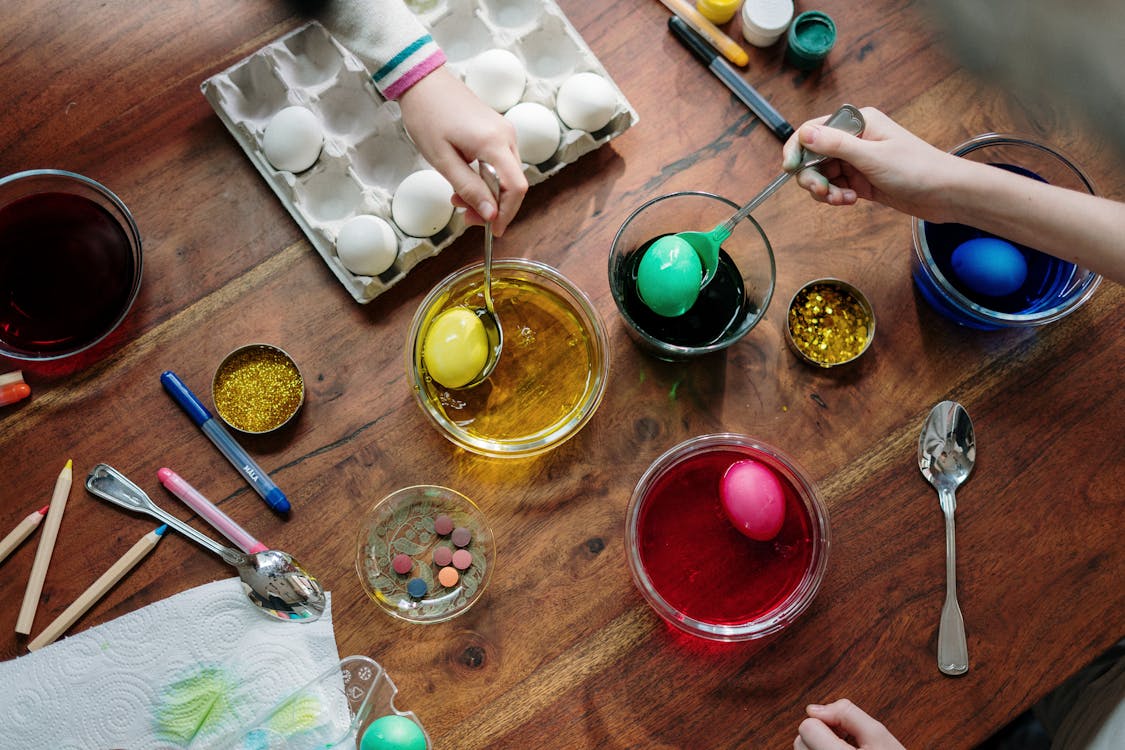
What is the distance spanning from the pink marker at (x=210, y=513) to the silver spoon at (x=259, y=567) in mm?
16

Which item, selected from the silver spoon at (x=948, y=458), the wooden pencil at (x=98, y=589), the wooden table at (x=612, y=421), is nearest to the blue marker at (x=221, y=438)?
the wooden table at (x=612, y=421)

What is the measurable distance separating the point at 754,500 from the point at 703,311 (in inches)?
9.8

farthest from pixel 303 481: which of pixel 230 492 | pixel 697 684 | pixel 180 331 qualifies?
pixel 697 684

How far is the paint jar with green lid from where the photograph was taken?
3.54ft

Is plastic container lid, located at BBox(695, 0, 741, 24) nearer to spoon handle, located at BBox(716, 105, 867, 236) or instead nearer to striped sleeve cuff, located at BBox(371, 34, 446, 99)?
spoon handle, located at BBox(716, 105, 867, 236)

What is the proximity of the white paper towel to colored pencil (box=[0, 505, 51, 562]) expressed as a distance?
0.44 ft

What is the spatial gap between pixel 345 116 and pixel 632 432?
58 centimetres

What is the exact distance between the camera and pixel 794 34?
3.59ft

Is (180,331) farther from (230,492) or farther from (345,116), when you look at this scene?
(345,116)

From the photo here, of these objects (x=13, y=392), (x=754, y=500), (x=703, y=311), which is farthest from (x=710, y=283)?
(x=13, y=392)

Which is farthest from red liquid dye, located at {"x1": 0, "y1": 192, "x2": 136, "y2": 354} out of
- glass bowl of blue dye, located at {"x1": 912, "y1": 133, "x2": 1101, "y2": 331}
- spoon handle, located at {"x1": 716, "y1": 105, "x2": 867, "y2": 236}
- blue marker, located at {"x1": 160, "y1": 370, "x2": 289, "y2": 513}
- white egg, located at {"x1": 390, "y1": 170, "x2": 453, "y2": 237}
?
glass bowl of blue dye, located at {"x1": 912, "y1": 133, "x2": 1101, "y2": 331}

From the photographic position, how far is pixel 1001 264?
1.00 metres

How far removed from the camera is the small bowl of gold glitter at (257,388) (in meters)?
1.02

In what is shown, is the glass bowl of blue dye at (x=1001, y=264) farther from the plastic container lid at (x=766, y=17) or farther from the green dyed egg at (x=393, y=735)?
the green dyed egg at (x=393, y=735)
